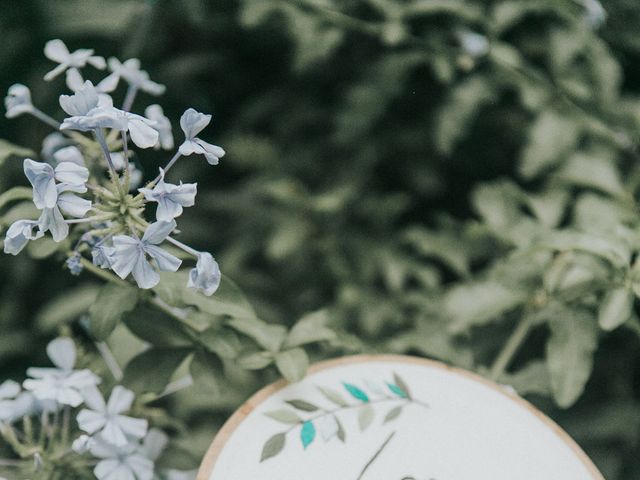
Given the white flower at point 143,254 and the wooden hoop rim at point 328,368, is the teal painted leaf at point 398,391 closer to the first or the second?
the wooden hoop rim at point 328,368

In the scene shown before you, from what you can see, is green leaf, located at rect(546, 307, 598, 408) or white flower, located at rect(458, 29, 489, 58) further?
white flower, located at rect(458, 29, 489, 58)

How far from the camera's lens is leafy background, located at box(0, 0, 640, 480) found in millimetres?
1384

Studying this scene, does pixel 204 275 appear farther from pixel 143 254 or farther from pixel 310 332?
pixel 310 332

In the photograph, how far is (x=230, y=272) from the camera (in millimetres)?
1764

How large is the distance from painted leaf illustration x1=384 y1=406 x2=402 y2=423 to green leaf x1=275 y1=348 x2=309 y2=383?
0.14m

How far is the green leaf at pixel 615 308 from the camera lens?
1.06 metres

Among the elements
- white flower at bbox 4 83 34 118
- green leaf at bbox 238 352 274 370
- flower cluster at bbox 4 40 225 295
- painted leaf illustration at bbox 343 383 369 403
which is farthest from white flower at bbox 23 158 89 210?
painted leaf illustration at bbox 343 383 369 403

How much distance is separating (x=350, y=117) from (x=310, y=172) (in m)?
0.24

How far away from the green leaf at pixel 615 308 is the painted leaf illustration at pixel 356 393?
37 centimetres

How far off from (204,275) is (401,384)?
39 centimetres

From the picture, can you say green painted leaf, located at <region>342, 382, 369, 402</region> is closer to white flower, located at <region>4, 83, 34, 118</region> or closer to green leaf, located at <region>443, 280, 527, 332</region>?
green leaf, located at <region>443, 280, 527, 332</region>

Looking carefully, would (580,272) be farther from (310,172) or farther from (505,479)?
(310,172)

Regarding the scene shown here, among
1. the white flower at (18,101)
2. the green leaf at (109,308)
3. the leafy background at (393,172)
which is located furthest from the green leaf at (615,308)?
the white flower at (18,101)

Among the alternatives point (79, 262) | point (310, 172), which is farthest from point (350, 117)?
point (79, 262)
